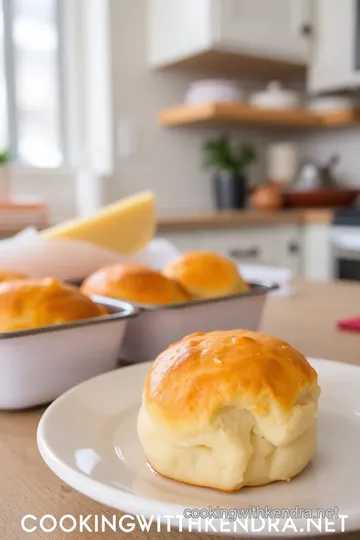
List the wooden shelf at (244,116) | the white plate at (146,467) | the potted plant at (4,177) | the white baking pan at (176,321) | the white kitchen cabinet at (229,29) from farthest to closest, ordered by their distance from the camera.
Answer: the wooden shelf at (244,116) < the white kitchen cabinet at (229,29) < the potted plant at (4,177) < the white baking pan at (176,321) < the white plate at (146,467)

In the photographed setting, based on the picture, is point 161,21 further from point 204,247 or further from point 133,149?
point 204,247

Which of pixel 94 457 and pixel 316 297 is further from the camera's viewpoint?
pixel 316 297

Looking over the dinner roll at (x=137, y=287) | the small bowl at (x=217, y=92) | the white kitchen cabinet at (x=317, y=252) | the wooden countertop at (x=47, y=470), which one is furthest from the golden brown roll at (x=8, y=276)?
the small bowl at (x=217, y=92)

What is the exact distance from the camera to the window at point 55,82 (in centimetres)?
252

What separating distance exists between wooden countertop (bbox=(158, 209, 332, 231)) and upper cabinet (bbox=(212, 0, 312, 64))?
0.74 m

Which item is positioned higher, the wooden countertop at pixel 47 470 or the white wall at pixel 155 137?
the white wall at pixel 155 137

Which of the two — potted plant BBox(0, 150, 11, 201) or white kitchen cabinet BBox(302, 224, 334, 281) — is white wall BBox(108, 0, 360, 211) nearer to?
potted plant BBox(0, 150, 11, 201)

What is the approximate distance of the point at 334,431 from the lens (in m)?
0.42

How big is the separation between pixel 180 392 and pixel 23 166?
2347 millimetres

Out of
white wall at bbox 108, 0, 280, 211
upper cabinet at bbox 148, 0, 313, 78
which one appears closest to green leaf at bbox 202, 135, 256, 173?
white wall at bbox 108, 0, 280, 211

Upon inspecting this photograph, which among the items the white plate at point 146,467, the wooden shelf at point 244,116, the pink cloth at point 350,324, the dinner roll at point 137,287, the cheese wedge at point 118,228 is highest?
the wooden shelf at point 244,116

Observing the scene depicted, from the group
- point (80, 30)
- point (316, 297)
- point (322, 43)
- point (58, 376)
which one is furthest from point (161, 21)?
point (58, 376)

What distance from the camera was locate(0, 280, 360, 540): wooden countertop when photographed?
1.11 feet

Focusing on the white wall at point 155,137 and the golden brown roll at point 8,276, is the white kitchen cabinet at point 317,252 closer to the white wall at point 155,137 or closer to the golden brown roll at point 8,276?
the white wall at point 155,137
